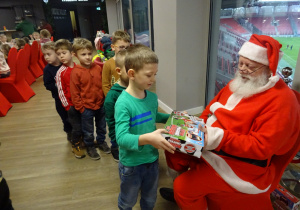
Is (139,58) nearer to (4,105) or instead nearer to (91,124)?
(91,124)

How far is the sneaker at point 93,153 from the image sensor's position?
2.27m

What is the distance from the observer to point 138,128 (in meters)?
1.10

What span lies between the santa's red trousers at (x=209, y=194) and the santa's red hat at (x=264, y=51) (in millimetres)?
651

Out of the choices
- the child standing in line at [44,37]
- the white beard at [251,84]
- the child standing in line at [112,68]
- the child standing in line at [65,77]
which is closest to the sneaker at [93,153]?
the child standing in line at [65,77]

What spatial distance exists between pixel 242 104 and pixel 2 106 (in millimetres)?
4060

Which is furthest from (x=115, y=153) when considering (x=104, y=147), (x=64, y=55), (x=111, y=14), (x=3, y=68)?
(x=111, y=14)

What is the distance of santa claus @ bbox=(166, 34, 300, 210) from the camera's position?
3.26 ft

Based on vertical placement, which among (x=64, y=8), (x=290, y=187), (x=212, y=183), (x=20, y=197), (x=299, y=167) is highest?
(x=64, y=8)

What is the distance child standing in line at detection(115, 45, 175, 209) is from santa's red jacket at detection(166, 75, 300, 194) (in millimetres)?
322

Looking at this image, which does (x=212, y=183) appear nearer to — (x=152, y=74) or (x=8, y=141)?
(x=152, y=74)

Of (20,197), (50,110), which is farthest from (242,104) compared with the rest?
(50,110)

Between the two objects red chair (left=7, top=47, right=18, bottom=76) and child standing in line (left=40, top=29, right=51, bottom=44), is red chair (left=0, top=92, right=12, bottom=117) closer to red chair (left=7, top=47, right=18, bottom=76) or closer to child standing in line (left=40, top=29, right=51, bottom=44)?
red chair (left=7, top=47, right=18, bottom=76)

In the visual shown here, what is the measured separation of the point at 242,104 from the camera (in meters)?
1.14

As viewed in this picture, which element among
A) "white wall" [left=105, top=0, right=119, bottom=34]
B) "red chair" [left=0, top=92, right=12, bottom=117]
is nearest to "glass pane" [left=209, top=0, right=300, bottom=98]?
"red chair" [left=0, top=92, right=12, bottom=117]
